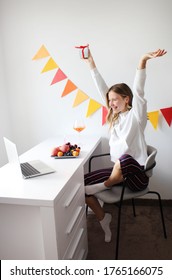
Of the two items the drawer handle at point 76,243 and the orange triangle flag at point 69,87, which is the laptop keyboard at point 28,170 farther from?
the orange triangle flag at point 69,87

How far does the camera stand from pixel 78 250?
176 cm

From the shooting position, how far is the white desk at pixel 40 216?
136cm

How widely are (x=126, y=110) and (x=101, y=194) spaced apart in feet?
2.14

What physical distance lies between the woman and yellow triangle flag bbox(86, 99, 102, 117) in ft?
1.15

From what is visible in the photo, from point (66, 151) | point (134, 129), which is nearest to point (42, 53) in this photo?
point (66, 151)

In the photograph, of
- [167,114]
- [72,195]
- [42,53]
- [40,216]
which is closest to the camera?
[40,216]

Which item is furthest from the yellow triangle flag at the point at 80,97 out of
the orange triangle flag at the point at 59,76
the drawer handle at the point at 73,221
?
the drawer handle at the point at 73,221

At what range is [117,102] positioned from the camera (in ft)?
6.82

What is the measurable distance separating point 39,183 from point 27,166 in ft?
0.92

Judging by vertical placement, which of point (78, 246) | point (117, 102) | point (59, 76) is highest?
point (59, 76)

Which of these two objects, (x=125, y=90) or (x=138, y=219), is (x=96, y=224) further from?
(x=125, y=90)

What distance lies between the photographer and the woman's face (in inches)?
81.7

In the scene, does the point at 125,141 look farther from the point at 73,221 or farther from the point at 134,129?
the point at 73,221

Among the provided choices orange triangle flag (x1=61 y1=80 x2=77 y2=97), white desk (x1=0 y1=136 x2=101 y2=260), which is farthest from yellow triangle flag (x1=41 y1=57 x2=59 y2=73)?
white desk (x1=0 y1=136 x2=101 y2=260)
